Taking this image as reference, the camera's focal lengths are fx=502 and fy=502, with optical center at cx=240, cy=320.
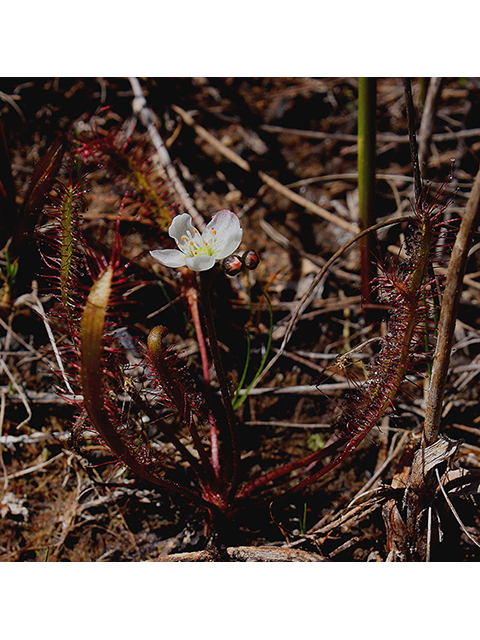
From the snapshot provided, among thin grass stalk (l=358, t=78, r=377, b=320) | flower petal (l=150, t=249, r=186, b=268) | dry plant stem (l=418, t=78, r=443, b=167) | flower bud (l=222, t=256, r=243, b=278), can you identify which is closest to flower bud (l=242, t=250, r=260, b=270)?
flower bud (l=222, t=256, r=243, b=278)

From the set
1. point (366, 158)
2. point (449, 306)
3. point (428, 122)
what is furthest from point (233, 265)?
point (428, 122)

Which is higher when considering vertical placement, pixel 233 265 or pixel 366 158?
pixel 366 158

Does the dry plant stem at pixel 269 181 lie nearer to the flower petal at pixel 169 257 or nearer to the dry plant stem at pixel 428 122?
the dry plant stem at pixel 428 122

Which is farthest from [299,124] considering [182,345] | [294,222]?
Answer: [182,345]

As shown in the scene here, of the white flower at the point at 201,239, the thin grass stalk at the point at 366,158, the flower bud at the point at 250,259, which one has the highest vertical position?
the thin grass stalk at the point at 366,158

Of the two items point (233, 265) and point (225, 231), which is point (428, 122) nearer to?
point (225, 231)

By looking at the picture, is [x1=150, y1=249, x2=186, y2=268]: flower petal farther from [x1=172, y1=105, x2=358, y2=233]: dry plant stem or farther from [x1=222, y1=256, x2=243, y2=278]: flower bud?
[x1=172, y1=105, x2=358, y2=233]: dry plant stem

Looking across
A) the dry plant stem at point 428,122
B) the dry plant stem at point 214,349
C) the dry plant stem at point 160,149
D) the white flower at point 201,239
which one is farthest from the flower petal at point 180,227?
the dry plant stem at point 428,122
